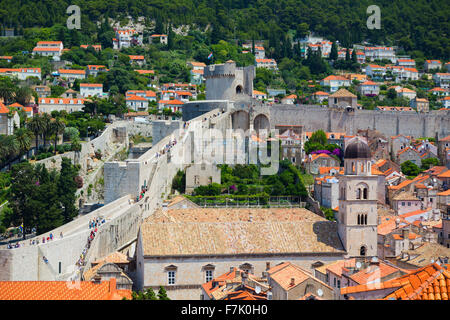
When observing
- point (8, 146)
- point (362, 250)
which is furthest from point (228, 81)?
point (362, 250)

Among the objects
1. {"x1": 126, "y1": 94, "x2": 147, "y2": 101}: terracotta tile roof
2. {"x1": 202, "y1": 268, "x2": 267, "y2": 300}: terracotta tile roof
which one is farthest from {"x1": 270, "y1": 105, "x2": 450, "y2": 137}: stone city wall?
{"x1": 202, "y1": 268, "x2": 267, "y2": 300}: terracotta tile roof

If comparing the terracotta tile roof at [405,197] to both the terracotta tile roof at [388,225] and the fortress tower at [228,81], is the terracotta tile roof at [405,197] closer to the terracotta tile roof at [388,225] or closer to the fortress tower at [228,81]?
the terracotta tile roof at [388,225]

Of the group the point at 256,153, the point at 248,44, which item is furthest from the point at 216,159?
the point at 248,44

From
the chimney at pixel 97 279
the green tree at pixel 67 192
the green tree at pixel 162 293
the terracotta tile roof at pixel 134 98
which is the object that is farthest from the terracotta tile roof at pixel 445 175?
the terracotta tile roof at pixel 134 98

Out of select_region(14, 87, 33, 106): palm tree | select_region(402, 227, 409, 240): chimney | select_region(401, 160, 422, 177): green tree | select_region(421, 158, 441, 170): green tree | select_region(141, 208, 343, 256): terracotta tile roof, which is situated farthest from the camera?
select_region(14, 87, 33, 106): palm tree

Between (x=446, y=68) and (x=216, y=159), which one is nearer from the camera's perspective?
(x=216, y=159)

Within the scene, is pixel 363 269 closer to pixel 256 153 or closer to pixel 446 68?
pixel 256 153

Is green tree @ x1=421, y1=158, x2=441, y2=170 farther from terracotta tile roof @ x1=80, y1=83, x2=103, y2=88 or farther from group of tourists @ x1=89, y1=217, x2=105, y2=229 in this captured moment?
terracotta tile roof @ x1=80, y1=83, x2=103, y2=88
